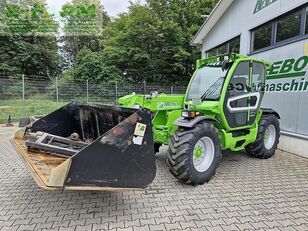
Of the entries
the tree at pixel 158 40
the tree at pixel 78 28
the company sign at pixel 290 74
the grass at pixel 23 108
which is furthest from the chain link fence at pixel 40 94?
the tree at pixel 78 28

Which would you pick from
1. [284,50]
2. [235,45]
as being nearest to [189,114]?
[284,50]

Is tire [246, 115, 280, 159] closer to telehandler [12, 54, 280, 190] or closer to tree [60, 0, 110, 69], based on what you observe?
telehandler [12, 54, 280, 190]

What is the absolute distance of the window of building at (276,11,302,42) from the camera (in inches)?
236

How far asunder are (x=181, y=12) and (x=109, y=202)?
19129mm

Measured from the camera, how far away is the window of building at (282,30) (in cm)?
586

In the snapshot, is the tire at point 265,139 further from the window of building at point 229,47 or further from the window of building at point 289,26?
the window of building at point 229,47

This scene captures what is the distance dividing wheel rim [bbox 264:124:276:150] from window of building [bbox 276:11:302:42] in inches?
90.5

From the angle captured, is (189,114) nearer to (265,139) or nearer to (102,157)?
(102,157)

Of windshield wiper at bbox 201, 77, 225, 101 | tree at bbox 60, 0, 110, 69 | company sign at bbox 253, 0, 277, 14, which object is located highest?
tree at bbox 60, 0, 110, 69

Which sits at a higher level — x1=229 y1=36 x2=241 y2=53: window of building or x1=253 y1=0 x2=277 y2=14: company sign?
x1=253 y1=0 x2=277 y2=14: company sign

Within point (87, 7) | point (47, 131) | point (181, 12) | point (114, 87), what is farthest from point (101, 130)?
point (87, 7)

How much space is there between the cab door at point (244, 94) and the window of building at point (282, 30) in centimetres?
162

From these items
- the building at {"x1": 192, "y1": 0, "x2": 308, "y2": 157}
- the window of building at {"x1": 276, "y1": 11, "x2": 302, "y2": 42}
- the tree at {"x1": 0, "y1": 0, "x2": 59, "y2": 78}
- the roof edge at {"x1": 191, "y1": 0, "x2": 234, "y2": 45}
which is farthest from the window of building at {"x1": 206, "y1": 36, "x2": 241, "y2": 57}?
the tree at {"x1": 0, "y1": 0, "x2": 59, "y2": 78}

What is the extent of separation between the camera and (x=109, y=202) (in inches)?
133
